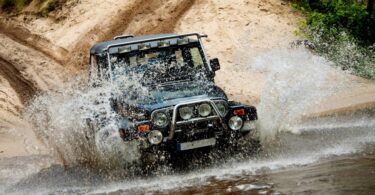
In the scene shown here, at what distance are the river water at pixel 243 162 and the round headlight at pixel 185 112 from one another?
60 cm

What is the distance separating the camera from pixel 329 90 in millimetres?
12695

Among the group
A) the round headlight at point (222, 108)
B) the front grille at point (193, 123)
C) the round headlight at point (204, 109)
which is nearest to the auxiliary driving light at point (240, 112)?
the round headlight at point (222, 108)

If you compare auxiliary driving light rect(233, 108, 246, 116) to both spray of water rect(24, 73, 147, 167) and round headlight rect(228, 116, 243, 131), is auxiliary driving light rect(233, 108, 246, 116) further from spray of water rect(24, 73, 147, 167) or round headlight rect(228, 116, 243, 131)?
spray of water rect(24, 73, 147, 167)

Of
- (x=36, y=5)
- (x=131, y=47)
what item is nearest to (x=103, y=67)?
(x=131, y=47)

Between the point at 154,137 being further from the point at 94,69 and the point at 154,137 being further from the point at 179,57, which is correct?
the point at 94,69

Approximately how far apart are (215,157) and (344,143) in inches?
73.6

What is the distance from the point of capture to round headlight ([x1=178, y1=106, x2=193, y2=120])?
6.83 m

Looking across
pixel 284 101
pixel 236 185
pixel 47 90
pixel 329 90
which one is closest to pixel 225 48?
pixel 329 90

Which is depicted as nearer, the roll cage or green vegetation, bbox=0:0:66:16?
the roll cage

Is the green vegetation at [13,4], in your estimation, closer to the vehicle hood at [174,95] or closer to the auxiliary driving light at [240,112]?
the vehicle hood at [174,95]

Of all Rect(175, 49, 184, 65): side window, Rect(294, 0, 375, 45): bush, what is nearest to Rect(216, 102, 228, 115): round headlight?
Rect(175, 49, 184, 65): side window

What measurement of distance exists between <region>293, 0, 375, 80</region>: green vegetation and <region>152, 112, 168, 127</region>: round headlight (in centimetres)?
856

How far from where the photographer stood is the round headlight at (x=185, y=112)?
22.4 ft

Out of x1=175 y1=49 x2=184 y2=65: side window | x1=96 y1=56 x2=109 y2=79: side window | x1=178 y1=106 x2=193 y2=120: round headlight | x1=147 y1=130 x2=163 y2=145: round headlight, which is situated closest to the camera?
x1=147 y1=130 x2=163 y2=145: round headlight
